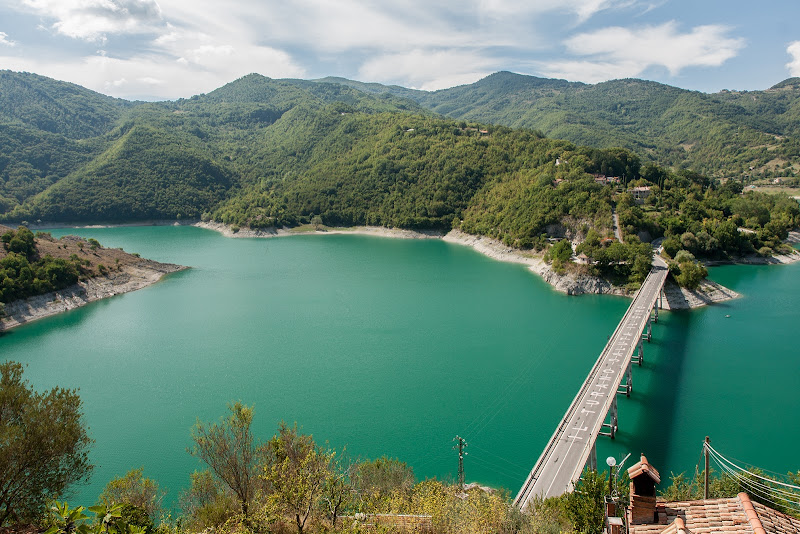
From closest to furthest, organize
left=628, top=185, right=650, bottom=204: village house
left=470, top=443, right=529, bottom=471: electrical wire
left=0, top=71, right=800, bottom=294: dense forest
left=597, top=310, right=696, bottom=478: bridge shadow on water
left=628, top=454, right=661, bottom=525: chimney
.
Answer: left=628, top=454, right=661, bottom=525: chimney, left=470, top=443, right=529, bottom=471: electrical wire, left=597, top=310, right=696, bottom=478: bridge shadow on water, left=0, top=71, right=800, bottom=294: dense forest, left=628, top=185, right=650, bottom=204: village house

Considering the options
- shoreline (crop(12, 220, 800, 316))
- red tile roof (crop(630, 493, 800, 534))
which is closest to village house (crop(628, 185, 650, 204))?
shoreline (crop(12, 220, 800, 316))

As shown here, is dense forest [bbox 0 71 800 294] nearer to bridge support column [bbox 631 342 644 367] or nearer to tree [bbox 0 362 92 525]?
bridge support column [bbox 631 342 644 367]

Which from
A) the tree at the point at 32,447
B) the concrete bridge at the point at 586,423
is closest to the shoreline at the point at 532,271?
the concrete bridge at the point at 586,423

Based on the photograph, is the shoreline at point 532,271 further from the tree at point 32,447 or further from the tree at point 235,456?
the tree at point 235,456

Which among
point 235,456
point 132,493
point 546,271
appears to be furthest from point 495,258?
point 132,493

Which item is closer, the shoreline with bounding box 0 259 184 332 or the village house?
the shoreline with bounding box 0 259 184 332

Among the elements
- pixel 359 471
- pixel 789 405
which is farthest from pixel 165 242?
pixel 789 405
